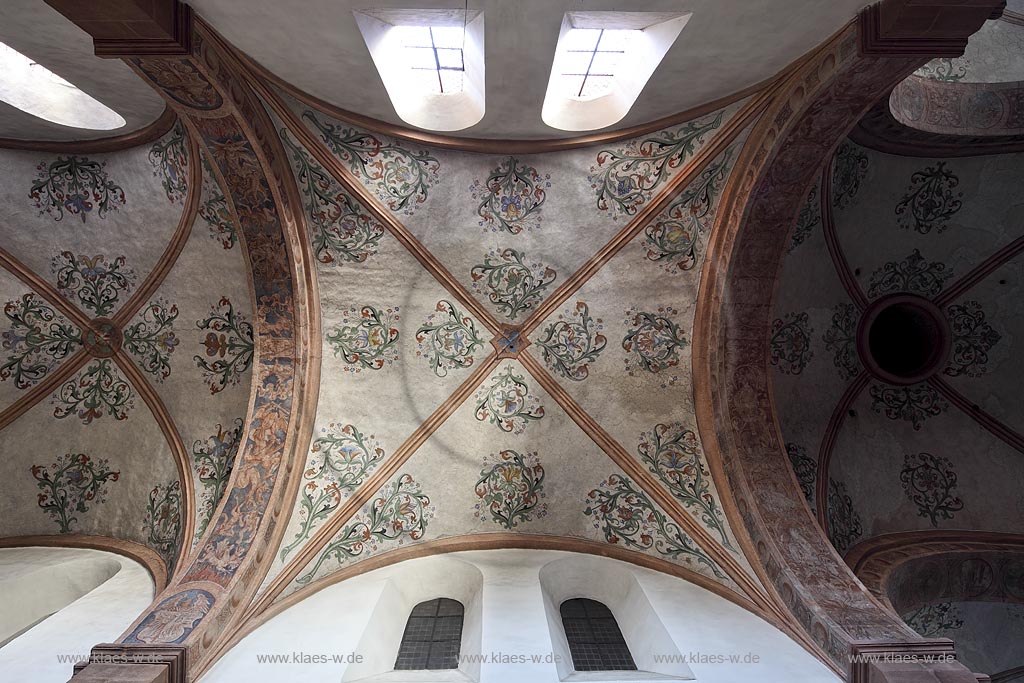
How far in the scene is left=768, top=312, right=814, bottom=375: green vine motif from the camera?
7773mm

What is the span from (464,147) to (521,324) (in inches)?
Answer: 81.8

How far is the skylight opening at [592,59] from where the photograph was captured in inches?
226

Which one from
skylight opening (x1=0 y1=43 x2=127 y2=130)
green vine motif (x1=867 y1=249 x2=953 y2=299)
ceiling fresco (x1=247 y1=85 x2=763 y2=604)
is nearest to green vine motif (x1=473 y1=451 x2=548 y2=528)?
ceiling fresco (x1=247 y1=85 x2=763 y2=604)

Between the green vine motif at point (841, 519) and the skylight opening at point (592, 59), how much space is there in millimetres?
5455

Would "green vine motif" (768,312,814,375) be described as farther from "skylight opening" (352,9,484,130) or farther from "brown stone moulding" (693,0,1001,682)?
"skylight opening" (352,9,484,130)

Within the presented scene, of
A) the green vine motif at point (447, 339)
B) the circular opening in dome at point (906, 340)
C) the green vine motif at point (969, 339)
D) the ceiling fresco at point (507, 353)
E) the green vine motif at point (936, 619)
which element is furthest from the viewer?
the green vine motif at point (936, 619)

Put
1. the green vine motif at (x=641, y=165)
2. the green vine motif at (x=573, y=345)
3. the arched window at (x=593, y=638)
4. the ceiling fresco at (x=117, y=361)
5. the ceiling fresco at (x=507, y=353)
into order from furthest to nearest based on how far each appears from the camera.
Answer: the green vine motif at (x=573, y=345) < the ceiling fresco at (x=117, y=361) < the ceiling fresco at (x=507, y=353) < the green vine motif at (x=641, y=165) < the arched window at (x=593, y=638)

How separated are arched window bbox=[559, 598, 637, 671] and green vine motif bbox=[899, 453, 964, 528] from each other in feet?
14.2

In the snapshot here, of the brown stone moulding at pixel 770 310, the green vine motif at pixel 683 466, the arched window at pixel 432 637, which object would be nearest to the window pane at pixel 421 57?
the brown stone moulding at pixel 770 310

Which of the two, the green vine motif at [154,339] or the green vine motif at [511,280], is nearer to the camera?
the green vine motif at [511,280]

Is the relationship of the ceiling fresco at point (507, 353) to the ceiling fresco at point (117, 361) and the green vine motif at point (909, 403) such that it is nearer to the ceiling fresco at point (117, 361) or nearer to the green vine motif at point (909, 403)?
the ceiling fresco at point (117, 361)

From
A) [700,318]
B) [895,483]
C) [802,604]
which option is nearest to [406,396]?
[700,318]

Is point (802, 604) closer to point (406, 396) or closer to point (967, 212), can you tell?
point (406, 396)

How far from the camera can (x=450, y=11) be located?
15.4ft
